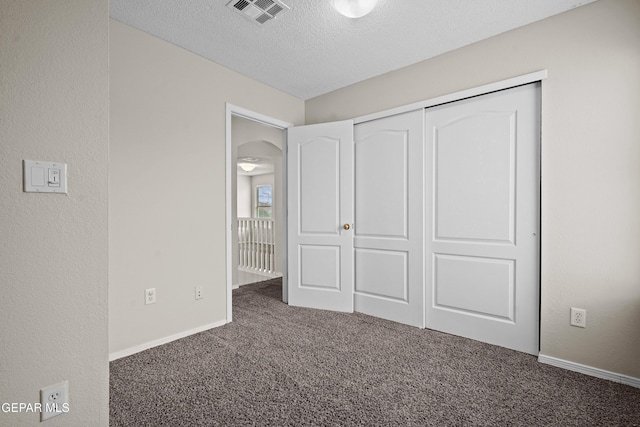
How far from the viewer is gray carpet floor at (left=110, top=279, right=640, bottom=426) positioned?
1.55m

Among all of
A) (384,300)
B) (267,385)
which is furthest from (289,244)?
(267,385)

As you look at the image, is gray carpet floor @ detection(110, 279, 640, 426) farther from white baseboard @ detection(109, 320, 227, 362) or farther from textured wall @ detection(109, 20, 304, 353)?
textured wall @ detection(109, 20, 304, 353)

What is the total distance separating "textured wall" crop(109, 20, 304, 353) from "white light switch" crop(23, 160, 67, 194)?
1.14 meters

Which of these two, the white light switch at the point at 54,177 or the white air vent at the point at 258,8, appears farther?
the white air vent at the point at 258,8

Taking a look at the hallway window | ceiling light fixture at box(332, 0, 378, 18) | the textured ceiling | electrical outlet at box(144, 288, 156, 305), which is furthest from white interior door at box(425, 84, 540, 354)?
the hallway window

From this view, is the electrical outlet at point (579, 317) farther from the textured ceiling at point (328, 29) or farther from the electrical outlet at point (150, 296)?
the electrical outlet at point (150, 296)

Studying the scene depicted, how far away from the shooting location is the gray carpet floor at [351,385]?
5.09ft

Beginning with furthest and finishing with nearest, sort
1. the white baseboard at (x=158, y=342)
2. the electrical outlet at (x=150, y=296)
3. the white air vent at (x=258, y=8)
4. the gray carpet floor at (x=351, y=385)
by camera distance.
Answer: the electrical outlet at (x=150, y=296) → the white baseboard at (x=158, y=342) → the white air vent at (x=258, y=8) → the gray carpet floor at (x=351, y=385)

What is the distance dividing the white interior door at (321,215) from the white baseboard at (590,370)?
1.67 m

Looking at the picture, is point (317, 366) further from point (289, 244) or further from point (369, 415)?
point (289, 244)

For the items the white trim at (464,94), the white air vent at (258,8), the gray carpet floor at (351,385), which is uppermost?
the white air vent at (258,8)

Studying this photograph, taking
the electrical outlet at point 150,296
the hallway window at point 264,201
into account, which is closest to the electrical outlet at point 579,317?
the electrical outlet at point 150,296

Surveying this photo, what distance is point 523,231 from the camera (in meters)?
2.29

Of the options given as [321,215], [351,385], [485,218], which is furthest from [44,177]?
[485,218]
